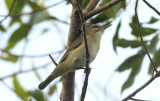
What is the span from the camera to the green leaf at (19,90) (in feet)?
13.5

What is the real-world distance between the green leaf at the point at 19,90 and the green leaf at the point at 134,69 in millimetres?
1472

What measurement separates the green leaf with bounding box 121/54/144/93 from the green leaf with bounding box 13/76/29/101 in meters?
1.47

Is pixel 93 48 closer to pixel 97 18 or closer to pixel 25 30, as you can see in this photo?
pixel 97 18

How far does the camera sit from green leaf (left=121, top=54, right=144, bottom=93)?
3.64 meters

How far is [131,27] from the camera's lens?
3658 millimetres

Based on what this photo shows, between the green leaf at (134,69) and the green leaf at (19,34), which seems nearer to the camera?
the green leaf at (134,69)

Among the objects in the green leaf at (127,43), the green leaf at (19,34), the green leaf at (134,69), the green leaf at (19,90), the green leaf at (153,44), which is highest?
the green leaf at (19,34)

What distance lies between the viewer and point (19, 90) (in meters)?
4.28

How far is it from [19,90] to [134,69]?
1806mm

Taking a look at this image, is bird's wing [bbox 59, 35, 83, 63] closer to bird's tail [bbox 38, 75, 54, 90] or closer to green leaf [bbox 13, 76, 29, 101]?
bird's tail [bbox 38, 75, 54, 90]

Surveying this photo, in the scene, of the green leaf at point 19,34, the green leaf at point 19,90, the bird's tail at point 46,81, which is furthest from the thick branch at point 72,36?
the green leaf at point 19,34

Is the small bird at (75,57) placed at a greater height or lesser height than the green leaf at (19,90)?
lesser

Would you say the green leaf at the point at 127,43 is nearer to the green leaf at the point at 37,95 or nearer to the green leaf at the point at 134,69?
the green leaf at the point at 134,69

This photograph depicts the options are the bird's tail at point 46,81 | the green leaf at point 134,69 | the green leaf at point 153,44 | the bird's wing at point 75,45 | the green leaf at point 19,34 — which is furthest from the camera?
the green leaf at point 19,34
